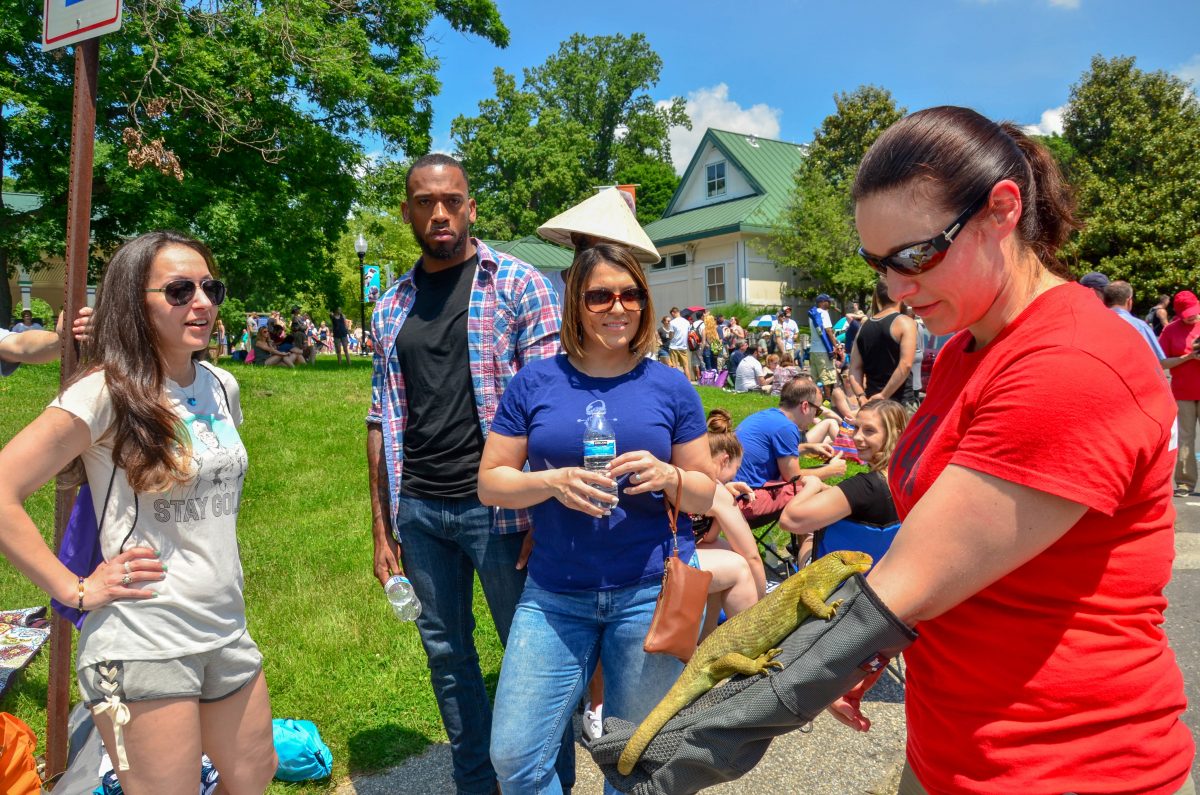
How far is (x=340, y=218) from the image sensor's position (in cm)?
2162

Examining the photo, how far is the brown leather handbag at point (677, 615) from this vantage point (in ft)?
8.05

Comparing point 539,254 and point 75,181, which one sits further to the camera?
point 539,254

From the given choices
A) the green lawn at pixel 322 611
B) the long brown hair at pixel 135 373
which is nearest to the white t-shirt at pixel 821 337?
the green lawn at pixel 322 611

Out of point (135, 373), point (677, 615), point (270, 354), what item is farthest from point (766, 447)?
point (270, 354)

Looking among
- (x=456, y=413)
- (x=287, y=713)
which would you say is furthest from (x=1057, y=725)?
(x=287, y=713)

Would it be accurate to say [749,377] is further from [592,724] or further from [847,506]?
[592,724]

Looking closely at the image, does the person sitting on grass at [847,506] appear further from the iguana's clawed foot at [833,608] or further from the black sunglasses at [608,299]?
the iguana's clawed foot at [833,608]

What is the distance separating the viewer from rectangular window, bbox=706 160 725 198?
128 ft

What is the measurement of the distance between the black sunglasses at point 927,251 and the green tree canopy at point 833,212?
29.9m

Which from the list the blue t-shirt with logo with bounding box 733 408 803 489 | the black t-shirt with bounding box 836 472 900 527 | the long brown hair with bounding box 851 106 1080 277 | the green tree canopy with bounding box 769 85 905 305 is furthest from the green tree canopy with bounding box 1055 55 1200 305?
the long brown hair with bounding box 851 106 1080 277

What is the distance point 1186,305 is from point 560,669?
31.3 ft

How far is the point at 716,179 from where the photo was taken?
129 feet

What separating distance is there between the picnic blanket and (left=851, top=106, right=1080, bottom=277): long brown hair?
16.0 ft

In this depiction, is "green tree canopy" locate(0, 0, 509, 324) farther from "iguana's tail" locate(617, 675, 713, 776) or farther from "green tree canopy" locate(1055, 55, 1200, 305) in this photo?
"green tree canopy" locate(1055, 55, 1200, 305)
